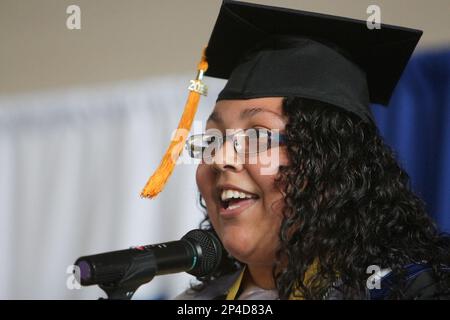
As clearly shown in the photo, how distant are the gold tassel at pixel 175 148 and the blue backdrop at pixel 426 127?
805 mm

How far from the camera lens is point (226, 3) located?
1496 mm

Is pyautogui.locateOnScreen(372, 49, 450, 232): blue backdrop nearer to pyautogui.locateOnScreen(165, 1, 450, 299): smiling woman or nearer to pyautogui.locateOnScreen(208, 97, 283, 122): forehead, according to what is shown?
pyautogui.locateOnScreen(165, 1, 450, 299): smiling woman

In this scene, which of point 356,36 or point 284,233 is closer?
point 284,233

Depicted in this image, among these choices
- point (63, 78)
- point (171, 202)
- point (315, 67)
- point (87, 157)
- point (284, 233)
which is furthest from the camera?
point (63, 78)

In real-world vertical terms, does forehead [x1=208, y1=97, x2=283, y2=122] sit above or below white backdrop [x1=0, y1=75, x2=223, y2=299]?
above

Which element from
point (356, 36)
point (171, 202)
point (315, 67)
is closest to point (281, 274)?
point (315, 67)

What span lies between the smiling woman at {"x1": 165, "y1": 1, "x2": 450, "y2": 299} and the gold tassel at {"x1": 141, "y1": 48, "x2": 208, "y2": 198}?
0.18 feet

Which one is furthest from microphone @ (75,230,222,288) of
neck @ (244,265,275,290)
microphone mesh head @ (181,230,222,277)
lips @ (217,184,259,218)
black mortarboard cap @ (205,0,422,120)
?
black mortarboard cap @ (205,0,422,120)

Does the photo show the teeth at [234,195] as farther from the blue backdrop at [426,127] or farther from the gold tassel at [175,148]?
the blue backdrop at [426,127]

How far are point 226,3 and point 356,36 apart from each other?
0.32m

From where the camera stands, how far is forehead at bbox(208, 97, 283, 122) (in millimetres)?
1423

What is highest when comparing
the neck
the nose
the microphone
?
the nose
